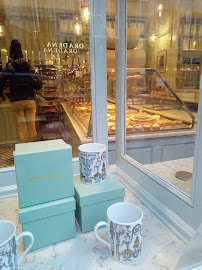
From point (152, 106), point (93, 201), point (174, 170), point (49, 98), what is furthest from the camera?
point (49, 98)

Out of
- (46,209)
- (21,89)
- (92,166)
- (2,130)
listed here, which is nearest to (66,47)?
(21,89)

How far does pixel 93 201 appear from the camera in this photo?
0.52 m

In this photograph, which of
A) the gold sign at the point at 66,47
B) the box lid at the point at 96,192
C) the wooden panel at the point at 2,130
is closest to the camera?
the box lid at the point at 96,192

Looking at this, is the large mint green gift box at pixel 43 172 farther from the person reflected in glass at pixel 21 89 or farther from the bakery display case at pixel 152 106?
the person reflected in glass at pixel 21 89

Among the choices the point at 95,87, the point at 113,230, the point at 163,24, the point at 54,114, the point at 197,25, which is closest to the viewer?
the point at 113,230

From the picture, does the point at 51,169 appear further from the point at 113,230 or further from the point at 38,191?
the point at 113,230

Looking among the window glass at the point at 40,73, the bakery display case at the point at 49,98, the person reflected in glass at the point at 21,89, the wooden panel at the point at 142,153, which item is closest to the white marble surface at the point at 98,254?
the wooden panel at the point at 142,153

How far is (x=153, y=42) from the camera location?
72.9 inches

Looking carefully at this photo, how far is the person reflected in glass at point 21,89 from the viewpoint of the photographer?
184 cm

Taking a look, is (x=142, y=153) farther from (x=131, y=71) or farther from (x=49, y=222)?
(x=49, y=222)

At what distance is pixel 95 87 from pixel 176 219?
1.81 feet

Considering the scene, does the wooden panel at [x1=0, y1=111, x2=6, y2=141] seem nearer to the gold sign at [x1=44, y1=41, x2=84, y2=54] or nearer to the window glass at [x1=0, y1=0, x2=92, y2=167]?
the window glass at [x1=0, y1=0, x2=92, y2=167]

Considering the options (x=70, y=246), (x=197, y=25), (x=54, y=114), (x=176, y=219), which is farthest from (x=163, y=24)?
(x=70, y=246)

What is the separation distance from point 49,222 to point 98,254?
137 millimetres
